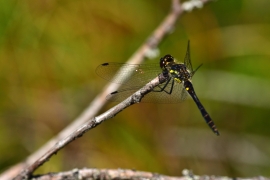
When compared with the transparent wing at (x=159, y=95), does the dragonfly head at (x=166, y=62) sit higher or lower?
higher

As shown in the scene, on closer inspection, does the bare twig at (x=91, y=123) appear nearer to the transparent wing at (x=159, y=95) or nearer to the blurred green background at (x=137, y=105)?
the transparent wing at (x=159, y=95)

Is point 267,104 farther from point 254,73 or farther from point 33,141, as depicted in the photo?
point 33,141

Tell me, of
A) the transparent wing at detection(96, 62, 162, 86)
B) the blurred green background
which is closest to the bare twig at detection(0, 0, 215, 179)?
the transparent wing at detection(96, 62, 162, 86)

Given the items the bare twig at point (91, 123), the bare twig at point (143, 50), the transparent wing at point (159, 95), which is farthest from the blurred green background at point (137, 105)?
the bare twig at point (91, 123)

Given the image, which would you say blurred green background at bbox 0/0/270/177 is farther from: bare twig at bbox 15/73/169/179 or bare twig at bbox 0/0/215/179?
bare twig at bbox 15/73/169/179

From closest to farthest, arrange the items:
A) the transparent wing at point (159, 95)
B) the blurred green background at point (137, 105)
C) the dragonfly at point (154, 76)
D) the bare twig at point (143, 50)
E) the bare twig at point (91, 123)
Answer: the bare twig at point (91, 123), the transparent wing at point (159, 95), the dragonfly at point (154, 76), the bare twig at point (143, 50), the blurred green background at point (137, 105)

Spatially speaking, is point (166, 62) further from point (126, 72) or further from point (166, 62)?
point (126, 72)
